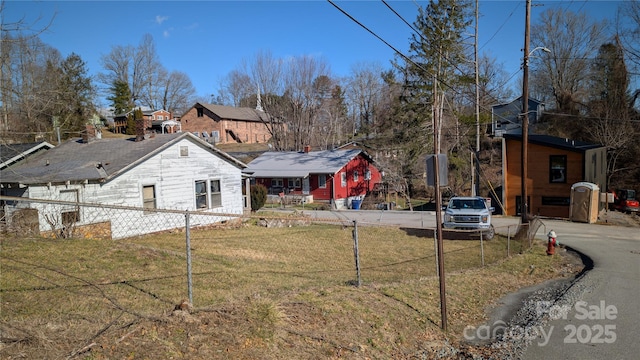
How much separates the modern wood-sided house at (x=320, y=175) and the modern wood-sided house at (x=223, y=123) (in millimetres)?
24161

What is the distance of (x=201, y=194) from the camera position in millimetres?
20094

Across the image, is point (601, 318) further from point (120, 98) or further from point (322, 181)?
point (120, 98)

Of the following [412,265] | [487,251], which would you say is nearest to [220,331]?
[412,265]

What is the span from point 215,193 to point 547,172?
22.1 m

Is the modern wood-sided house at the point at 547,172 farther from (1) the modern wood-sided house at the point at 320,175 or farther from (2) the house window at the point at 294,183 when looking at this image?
(2) the house window at the point at 294,183

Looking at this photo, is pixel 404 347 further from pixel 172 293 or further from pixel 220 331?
pixel 172 293

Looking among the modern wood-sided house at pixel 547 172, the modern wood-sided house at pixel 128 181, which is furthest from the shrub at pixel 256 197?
the modern wood-sided house at pixel 547 172

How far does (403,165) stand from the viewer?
3678cm

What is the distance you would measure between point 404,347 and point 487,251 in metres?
11.2

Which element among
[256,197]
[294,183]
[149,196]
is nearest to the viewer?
[149,196]

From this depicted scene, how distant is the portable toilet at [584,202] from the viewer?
2394 centimetres

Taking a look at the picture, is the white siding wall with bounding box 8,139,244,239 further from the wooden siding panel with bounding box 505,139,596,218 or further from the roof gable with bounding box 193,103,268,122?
the roof gable with bounding box 193,103,268,122

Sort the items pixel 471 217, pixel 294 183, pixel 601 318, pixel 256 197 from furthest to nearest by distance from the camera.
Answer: pixel 294 183
pixel 256 197
pixel 471 217
pixel 601 318

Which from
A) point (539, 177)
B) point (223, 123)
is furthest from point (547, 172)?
point (223, 123)
